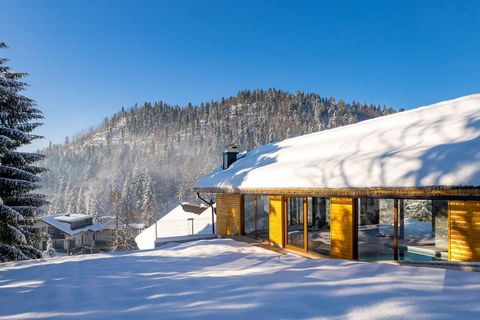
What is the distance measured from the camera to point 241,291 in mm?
4891

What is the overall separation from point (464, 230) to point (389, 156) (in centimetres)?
208

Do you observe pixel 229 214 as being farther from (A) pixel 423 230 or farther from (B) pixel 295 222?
(A) pixel 423 230

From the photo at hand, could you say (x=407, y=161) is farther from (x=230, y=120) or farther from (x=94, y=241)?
(x=230, y=120)

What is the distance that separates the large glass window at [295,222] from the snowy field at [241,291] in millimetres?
1749

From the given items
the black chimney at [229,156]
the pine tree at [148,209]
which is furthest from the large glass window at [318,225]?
the pine tree at [148,209]

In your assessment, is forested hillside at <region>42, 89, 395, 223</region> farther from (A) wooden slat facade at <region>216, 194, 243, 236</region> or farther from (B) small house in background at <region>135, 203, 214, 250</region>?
(A) wooden slat facade at <region>216, 194, 243, 236</region>

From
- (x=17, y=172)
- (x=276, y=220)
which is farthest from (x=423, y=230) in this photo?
(x=17, y=172)

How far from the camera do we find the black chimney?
48.5 feet

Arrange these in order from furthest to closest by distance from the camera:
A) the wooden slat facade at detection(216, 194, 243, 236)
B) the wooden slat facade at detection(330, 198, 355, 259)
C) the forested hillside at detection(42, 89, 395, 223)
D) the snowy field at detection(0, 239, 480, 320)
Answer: the forested hillside at detection(42, 89, 395, 223), the wooden slat facade at detection(216, 194, 243, 236), the wooden slat facade at detection(330, 198, 355, 259), the snowy field at detection(0, 239, 480, 320)

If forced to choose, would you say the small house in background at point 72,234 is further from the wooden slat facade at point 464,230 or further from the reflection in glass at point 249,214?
the wooden slat facade at point 464,230

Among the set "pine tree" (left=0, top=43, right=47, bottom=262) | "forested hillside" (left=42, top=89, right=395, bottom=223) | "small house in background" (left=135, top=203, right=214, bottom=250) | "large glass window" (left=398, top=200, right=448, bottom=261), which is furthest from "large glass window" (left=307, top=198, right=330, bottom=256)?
"forested hillside" (left=42, top=89, right=395, bottom=223)

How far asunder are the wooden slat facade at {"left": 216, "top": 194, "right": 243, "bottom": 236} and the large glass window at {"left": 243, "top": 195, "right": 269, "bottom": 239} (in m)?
0.32

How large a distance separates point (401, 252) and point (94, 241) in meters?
45.5

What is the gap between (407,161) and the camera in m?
6.73
